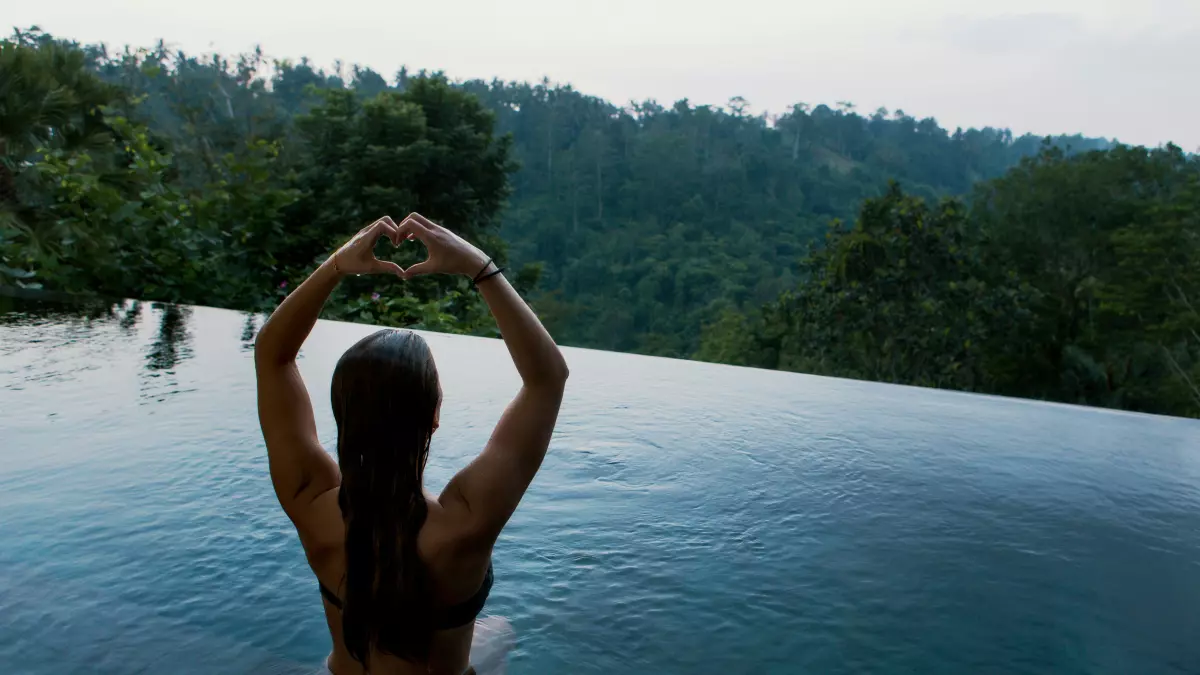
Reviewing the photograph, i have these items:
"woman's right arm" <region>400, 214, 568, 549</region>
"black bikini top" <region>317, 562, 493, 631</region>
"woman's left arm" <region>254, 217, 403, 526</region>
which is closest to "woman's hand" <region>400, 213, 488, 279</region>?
"woman's right arm" <region>400, 214, 568, 549</region>

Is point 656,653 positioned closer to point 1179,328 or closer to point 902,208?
point 902,208

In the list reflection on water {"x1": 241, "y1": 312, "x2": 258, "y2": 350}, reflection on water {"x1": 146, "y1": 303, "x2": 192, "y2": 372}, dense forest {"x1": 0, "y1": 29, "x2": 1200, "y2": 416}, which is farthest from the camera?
dense forest {"x1": 0, "y1": 29, "x2": 1200, "y2": 416}

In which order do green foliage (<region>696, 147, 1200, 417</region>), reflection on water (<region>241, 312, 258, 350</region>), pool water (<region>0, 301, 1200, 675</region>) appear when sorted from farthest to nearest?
green foliage (<region>696, 147, 1200, 417</region>) → reflection on water (<region>241, 312, 258, 350</region>) → pool water (<region>0, 301, 1200, 675</region>)

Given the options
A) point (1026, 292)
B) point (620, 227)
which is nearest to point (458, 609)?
point (1026, 292)

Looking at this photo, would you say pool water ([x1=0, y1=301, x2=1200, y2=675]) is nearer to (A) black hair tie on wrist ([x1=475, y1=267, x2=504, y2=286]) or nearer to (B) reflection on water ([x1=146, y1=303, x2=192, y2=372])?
(B) reflection on water ([x1=146, y1=303, x2=192, y2=372])

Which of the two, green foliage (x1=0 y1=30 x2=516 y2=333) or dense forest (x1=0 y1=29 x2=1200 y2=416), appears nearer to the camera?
green foliage (x1=0 y1=30 x2=516 y2=333)

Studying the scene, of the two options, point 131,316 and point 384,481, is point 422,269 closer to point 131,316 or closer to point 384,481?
point 384,481

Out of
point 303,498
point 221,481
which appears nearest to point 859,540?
point 303,498

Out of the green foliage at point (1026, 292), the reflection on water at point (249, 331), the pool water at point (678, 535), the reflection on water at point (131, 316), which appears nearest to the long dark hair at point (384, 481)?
the pool water at point (678, 535)
